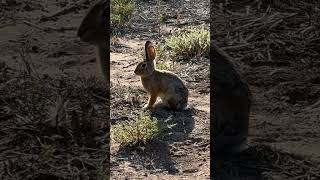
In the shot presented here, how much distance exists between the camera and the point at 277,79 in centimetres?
417

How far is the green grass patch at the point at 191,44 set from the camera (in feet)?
29.2

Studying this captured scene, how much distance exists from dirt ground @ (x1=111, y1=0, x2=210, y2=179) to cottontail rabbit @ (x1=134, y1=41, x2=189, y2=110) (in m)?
0.11

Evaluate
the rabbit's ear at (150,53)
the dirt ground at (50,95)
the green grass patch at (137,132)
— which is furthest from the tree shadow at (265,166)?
the rabbit's ear at (150,53)

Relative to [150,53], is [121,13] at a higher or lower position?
higher

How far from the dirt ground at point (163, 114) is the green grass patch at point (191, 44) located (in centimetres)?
14

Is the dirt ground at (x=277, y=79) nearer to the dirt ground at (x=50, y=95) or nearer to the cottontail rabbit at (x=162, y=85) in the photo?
the dirt ground at (x=50, y=95)

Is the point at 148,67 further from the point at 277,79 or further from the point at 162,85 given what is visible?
the point at 277,79

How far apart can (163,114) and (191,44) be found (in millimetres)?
2000

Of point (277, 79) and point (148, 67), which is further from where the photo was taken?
point (148, 67)

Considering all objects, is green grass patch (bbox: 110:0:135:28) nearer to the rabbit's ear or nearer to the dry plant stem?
the rabbit's ear

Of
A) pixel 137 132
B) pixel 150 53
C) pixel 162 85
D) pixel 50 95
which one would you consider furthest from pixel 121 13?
pixel 50 95

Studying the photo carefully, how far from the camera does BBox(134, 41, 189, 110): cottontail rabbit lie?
23.5ft

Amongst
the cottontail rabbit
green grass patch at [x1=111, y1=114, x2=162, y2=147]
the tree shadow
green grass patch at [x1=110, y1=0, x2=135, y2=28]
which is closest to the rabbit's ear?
the cottontail rabbit

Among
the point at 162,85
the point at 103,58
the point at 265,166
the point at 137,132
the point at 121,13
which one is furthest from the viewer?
the point at 121,13
